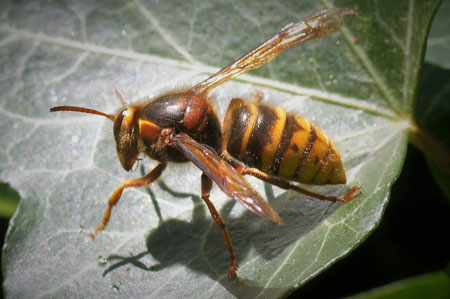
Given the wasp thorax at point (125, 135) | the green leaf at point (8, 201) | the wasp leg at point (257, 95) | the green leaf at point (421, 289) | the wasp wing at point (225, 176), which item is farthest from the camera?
the green leaf at point (8, 201)

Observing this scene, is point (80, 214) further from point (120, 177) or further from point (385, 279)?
point (385, 279)

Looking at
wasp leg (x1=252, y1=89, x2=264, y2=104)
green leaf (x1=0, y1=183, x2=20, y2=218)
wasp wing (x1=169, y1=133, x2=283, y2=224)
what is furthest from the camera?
green leaf (x1=0, y1=183, x2=20, y2=218)

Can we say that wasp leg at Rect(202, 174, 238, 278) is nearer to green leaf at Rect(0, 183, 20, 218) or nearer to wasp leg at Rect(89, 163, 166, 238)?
wasp leg at Rect(89, 163, 166, 238)

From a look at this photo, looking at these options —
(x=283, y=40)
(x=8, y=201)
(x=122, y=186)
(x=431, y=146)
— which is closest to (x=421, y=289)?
(x=431, y=146)

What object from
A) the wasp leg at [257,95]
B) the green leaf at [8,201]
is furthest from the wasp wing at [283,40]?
the green leaf at [8,201]

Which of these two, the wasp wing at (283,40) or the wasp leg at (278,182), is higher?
the wasp wing at (283,40)

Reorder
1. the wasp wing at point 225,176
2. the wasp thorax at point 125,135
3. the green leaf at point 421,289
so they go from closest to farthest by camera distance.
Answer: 1. the wasp wing at point 225,176
2. the green leaf at point 421,289
3. the wasp thorax at point 125,135

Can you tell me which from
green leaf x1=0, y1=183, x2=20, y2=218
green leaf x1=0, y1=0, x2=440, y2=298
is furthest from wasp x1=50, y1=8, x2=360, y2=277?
green leaf x1=0, y1=183, x2=20, y2=218

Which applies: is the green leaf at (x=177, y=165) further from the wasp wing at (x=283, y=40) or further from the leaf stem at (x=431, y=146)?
the wasp wing at (x=283, y=40)
